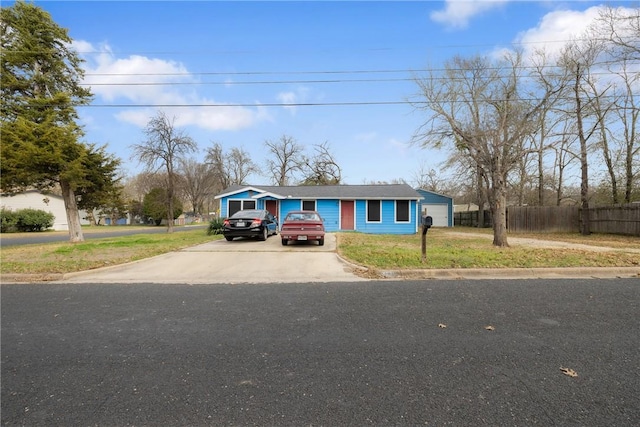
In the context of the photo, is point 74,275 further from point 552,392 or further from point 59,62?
point 59,62

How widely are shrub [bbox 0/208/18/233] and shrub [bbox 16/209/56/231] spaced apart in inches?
11.9

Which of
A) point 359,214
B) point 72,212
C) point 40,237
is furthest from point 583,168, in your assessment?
point 40,237

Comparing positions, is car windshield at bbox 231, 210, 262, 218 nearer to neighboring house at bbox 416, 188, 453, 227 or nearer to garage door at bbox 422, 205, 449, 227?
neighboring house at bbox 416, 188, 453, 227

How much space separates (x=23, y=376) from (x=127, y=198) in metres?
58.9

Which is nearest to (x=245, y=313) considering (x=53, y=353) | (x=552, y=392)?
(x=53, y=353)

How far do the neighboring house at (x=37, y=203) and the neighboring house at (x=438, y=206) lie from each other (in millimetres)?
39284

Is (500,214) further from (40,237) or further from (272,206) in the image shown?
(40,237)

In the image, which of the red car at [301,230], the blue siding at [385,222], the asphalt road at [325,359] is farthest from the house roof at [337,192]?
the asphalt road at [325,359]

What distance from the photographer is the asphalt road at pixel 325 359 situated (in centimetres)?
253

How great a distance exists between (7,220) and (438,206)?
1691 inches

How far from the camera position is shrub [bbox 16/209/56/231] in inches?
1275

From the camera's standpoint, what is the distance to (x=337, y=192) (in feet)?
77.5

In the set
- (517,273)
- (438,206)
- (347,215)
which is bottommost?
(517,273)

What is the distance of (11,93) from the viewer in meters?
17.1
